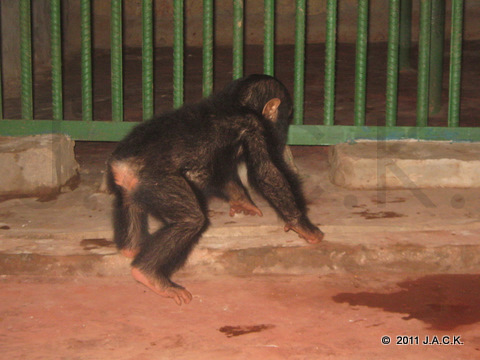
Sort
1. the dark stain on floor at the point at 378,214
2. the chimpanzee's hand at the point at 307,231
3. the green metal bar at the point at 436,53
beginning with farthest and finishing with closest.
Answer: the green metal bar at the point at 436,53, the dark stain on floor at the point at 378,214, the chimpanzee's hand at the point at 307,231

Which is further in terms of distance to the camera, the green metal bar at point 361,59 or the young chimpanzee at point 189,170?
the green metal bar at point 361,59

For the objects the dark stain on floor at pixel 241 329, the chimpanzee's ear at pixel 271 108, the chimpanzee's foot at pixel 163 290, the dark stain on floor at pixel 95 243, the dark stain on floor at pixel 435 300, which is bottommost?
the dark stain on floor at pixel 241 329

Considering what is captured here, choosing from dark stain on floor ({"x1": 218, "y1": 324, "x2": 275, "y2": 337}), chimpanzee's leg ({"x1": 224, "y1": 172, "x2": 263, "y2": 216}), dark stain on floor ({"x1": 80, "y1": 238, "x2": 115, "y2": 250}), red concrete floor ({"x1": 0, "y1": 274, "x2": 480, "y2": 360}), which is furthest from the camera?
chimpanzee's leg ({"x1": 224, "y1": 172, "x2": 263, "y2": 216})

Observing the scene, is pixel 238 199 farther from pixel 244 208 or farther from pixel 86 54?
pixel 86 54

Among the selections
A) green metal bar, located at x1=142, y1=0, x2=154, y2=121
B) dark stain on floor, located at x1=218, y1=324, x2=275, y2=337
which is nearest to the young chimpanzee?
dark stain on floor, located at x1=218, y1=324, x2=275, y2=337

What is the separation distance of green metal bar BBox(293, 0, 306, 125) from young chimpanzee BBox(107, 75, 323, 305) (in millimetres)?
997

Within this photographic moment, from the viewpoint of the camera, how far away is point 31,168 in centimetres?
523

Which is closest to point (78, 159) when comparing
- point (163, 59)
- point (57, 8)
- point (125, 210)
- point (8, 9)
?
point (57, 8)

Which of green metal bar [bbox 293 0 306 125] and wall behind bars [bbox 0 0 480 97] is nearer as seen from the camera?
green metal bar [bbox 293 0 306 125]

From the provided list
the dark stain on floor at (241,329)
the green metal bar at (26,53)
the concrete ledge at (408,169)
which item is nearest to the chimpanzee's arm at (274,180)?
the dark stain on floor at (241,329)

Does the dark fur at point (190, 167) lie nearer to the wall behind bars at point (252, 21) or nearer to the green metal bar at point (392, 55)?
the green metal bar at point (392, 55)

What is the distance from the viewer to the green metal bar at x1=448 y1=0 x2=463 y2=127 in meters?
5.28

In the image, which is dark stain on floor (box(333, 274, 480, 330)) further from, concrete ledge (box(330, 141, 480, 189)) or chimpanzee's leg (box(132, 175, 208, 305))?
concrete ledge (box(330, 141, 480, 189))

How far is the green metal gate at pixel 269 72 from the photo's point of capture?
5.32 m
